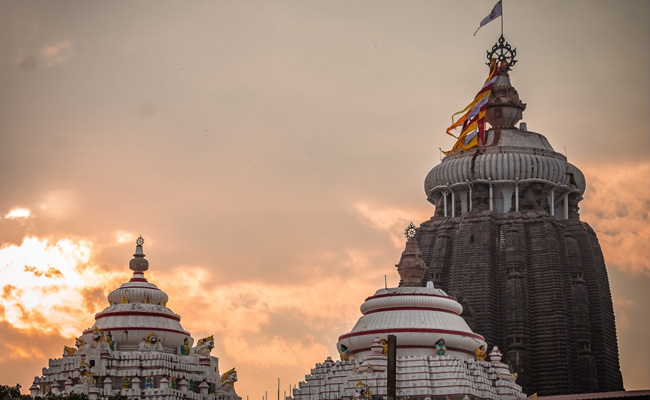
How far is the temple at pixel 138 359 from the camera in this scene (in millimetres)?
79000

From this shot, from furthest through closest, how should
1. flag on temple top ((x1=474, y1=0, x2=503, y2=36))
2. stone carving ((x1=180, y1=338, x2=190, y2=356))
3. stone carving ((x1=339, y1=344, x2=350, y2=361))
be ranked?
flag on temple top ((x1=474, y1=0, x2=503, y2=36)) → stone carving ((x1=180, y1=338, x2=190, y2=356)) → stone carving ((x1=339, y1=344, x2=350, y2=361))

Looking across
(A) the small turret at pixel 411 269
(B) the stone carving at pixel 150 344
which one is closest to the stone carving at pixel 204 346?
(B) the stone carving at pixel 150 344

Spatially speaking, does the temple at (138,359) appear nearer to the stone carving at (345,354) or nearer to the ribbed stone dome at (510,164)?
the stone carving at (345,354)

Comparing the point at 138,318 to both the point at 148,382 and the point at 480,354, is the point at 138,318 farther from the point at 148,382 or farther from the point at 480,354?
the point at 480,354

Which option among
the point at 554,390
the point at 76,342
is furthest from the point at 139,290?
the point at 554,390

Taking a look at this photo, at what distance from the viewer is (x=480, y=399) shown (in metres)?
77.2

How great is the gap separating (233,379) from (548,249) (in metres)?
27.8

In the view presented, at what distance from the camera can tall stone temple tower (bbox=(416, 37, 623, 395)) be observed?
99000mm

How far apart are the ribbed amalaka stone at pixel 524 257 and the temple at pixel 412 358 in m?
16.3

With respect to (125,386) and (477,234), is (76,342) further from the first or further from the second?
(477,234)

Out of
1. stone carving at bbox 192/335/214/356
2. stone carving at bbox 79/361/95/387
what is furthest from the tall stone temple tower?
stone carving at bbox 79/361/95/387

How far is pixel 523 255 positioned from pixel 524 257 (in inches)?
6.4

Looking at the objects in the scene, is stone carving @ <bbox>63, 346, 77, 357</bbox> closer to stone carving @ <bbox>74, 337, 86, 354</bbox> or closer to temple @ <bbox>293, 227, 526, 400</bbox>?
stone carving @ <bbox>74, 337, 86, 354</bbox>

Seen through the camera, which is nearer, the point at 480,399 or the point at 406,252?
the point at 480,399
